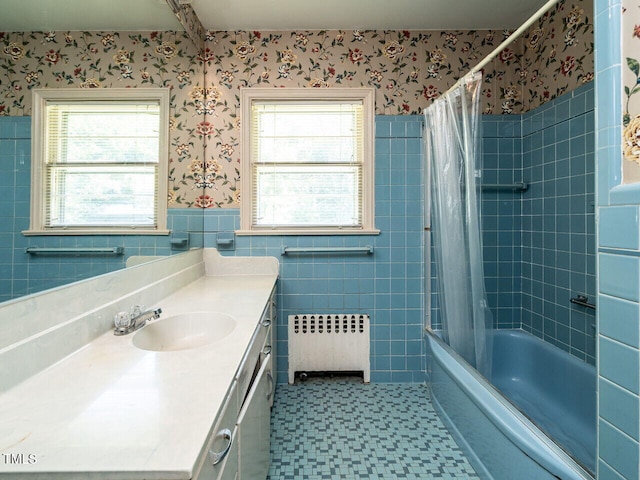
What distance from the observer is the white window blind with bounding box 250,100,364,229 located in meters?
2.27

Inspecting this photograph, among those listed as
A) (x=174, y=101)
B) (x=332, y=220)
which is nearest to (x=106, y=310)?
(x=174, y=101)

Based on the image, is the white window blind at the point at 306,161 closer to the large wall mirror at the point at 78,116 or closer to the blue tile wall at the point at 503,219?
the large wall mirror at the point at 78,116

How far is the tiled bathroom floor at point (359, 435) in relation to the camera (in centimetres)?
150

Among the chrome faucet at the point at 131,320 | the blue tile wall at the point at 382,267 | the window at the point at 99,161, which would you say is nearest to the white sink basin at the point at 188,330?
the chrome faucet at the point at 131,320

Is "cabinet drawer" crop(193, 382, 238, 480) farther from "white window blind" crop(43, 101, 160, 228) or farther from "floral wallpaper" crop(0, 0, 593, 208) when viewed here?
"floral wallpaper" crop(0, 0, 593, 208)

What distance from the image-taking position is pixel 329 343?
89.7 inches

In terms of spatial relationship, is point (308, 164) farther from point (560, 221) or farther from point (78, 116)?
point (560, 221)

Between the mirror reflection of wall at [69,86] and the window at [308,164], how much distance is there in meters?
0.53

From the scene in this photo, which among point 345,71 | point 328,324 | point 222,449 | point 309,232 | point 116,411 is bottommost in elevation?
point 328,324

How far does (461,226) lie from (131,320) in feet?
5.59

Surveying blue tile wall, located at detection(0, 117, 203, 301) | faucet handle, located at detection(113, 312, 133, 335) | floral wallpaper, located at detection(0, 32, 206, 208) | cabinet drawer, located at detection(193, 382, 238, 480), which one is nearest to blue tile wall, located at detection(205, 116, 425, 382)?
floral wallpaper, located at detection(0, 32, 206, 208)

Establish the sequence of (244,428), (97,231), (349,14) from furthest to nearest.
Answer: (349,14) → (97,231) → (244,428)

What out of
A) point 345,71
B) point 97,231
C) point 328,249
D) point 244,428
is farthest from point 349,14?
point 244,428

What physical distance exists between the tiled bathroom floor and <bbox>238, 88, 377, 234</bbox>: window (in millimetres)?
1133
